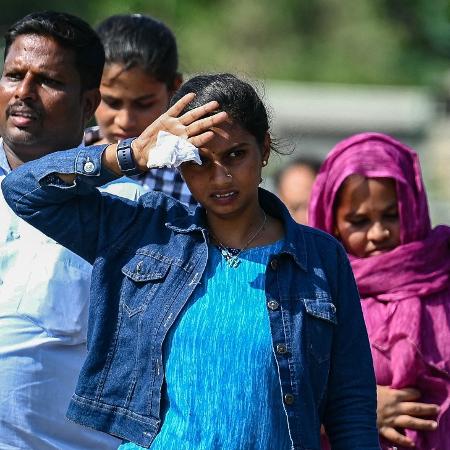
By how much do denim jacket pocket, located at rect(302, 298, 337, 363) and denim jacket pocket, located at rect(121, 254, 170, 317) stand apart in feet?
1.30

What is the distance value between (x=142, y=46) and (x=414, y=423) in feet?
6.80

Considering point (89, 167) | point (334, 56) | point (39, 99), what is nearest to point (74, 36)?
point (39, 99)

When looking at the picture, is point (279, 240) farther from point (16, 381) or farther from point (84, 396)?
point (16, 381)

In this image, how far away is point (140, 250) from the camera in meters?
3.61

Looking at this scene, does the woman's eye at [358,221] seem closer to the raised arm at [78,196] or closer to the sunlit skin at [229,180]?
the sunlit skin at [229,180]

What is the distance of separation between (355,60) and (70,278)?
21047 millimetres

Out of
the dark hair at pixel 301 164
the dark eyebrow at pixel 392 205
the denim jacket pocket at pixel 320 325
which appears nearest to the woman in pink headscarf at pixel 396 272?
the dark eyebrow at pixel 392 205

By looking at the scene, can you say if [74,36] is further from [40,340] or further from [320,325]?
[320,325]

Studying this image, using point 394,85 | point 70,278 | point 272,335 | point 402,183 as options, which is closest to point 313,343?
point 272,335

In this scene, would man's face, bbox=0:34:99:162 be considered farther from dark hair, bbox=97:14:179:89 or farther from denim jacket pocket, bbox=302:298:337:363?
denim jacket pocket, bbox=302:298:337:363

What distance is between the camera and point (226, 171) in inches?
139

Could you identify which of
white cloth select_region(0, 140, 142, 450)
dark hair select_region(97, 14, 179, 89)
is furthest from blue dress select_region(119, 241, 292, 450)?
dark hair select_region(97, 14, 179, 89)

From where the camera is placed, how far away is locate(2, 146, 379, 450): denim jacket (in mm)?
3480

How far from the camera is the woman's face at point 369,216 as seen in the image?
183 inches
